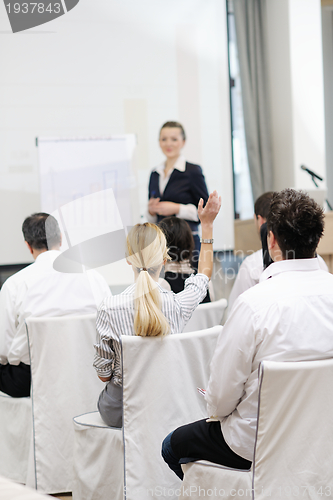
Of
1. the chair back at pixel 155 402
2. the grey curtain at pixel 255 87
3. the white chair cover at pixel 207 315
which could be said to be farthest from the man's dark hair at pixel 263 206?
the grey curtain at pixel 255 87

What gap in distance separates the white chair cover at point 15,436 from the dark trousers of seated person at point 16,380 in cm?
3

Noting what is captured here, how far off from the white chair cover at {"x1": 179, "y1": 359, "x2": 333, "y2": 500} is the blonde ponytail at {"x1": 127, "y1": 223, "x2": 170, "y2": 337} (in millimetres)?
436

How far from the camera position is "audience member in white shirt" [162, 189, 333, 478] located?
1.22 m

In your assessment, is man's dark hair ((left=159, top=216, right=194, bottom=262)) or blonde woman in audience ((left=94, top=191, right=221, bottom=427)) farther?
man's dark hair ((left=159, top=216, right=194, bottom=262))

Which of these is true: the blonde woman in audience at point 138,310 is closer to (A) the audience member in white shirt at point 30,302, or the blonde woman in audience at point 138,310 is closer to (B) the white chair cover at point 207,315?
(B) the white chair cover at point 207,315

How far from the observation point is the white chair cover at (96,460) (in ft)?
5.59

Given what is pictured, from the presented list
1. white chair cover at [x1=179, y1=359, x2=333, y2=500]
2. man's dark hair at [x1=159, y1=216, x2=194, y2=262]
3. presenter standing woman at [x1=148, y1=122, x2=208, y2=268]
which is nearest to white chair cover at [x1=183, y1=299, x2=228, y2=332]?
man's dark hair at [x1=159, y1=216, x2=194, y2=262]

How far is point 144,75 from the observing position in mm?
4160

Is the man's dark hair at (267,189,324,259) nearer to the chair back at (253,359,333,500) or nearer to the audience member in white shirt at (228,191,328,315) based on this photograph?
the chair back at (253,359,333,500)

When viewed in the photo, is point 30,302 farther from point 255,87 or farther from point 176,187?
point 255,87

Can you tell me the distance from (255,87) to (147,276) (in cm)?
381

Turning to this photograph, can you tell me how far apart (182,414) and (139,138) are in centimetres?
305

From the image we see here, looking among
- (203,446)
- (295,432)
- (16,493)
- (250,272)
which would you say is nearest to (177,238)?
(250,272)

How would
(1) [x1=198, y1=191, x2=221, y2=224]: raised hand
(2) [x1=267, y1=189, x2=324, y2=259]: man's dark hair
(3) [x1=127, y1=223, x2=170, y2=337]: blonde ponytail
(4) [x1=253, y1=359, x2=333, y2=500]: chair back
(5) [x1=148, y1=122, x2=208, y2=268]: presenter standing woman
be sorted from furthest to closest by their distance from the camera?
(5) [x1=148, y1=122, x2=208, y2=268]: presenter standing woman < (1) [x1=198, y1=191, x2=221, y2=224]: raised hand < (3) [x1=127, y1=223, x2=170, y2=337]: blonde ponytail < (2) [x1=267, y1=189, x2=324, y2=259]: man's dark hair < (4) [x1=253, y1=359, x2=333, y2=500]: chair back
